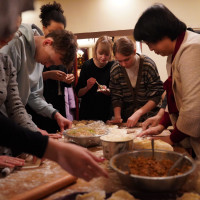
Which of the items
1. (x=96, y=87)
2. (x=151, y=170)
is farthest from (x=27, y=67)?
(x=151, y=170)

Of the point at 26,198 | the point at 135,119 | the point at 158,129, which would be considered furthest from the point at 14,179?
the point at 135,119

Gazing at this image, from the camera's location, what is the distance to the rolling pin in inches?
36.3

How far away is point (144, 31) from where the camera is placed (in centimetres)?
163

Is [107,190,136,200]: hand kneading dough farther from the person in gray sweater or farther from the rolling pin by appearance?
the person in gray sweater

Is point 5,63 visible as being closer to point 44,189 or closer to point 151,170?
point 44,189

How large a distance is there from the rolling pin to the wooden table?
0.03m

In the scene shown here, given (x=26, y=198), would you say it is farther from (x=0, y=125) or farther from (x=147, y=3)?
(x=147, y=3)

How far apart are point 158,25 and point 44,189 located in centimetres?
123

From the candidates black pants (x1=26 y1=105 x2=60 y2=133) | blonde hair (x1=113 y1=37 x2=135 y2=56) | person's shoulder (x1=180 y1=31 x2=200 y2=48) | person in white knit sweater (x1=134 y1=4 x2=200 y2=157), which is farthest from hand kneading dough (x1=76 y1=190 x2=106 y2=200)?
blonde hair (x1=113 y1=37 x2=135 y2=56)

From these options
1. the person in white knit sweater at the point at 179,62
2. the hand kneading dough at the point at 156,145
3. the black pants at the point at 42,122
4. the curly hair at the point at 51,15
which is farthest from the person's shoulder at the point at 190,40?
the curly hair at the point at 51,15

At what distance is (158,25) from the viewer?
5.21 feet

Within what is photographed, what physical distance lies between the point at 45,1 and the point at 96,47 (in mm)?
2432

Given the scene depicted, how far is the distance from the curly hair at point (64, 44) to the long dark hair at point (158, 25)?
0.61 m

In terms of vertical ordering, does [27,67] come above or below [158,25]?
below
